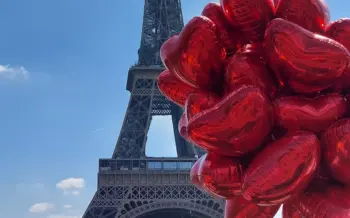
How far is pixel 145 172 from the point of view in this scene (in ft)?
73.2

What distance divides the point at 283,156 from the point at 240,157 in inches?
13.1

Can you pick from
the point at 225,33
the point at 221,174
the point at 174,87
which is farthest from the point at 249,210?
the point at 225,33

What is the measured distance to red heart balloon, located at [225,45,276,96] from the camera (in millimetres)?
2803

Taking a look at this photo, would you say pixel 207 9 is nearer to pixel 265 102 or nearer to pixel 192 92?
pixel 192 92

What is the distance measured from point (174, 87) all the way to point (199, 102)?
1.47 ft

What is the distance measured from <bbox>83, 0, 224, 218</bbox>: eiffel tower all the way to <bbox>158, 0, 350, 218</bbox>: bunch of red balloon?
1857 centimetres

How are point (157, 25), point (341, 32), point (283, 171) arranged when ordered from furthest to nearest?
1. point (157, 25)
2. point (341, 32)
3. point (283, 171)

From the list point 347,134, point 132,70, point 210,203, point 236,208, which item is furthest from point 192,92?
point 132,70

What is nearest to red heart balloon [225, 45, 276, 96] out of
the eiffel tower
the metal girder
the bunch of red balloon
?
the bunch of red balloon

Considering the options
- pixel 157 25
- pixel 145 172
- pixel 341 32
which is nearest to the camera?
pixel 341 32

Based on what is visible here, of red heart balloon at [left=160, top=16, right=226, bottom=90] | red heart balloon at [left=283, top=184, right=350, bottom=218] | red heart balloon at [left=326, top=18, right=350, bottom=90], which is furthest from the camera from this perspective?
red heart balloon at [left=326, top=18, right=350, bottom=90]

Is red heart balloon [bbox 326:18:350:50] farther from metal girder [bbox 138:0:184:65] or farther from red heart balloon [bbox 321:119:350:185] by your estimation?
metal girder [bbox 138:0:184:65]

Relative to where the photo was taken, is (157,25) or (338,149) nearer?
(338,149)

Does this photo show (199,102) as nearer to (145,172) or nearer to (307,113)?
(307,113)
